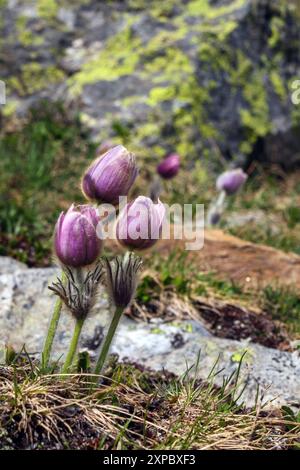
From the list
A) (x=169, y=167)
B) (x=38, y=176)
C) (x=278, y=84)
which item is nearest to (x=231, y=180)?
(x=169, y=167)

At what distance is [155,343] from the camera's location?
3.11 meters

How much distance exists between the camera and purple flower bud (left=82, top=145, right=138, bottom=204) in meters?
2.26

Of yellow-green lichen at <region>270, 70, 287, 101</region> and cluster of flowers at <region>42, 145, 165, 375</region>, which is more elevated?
yellow-green lichen at <region>270, 70, 287, 101</region>

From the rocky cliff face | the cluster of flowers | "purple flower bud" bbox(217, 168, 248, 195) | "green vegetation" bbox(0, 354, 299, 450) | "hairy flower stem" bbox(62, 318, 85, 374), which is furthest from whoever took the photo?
the rocky cliff face

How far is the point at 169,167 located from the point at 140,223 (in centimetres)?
260

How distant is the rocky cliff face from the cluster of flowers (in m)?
3.50

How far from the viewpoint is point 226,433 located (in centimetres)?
214

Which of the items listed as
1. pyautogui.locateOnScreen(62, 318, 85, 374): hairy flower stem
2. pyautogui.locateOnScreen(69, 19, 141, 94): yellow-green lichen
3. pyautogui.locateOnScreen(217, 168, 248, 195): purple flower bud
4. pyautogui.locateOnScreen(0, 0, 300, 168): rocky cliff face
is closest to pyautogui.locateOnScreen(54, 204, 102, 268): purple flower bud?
pyautogui.locateOnScreen(62, 318, 85, 374): hairy flower stem

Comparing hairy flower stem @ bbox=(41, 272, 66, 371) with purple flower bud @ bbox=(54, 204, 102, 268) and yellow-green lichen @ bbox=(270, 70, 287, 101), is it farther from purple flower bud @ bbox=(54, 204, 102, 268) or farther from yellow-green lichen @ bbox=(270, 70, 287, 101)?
yellow-green lichen @ bbox=(270, 70, 287, 101)

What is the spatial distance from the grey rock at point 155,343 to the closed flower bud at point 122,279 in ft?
1.73

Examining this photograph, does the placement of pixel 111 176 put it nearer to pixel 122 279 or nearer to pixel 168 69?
pixel 122 279

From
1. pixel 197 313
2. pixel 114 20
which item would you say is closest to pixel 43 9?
pixel 114 20

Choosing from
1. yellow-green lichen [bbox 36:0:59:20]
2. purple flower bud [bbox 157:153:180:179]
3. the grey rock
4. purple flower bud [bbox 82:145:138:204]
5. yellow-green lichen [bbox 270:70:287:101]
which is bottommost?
the grey rock
